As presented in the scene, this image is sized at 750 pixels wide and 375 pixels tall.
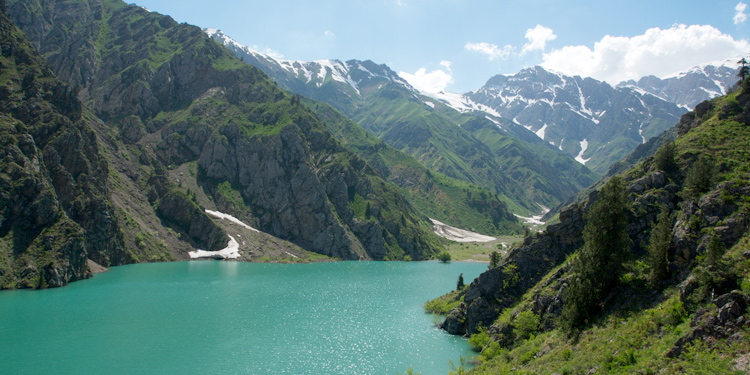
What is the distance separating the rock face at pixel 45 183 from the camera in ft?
303

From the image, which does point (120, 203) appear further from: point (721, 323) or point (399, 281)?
point (721, 323)

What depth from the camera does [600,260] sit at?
39.7 m

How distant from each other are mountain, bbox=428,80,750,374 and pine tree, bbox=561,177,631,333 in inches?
4.1

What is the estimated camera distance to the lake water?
49.1 metres

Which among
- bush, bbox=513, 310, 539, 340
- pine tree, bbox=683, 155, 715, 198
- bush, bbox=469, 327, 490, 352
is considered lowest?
bush, bbox=469, 327, 490, 352

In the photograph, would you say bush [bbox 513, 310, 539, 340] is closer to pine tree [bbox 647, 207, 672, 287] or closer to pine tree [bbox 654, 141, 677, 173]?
pine tree [bbox 647, 207, 672, 287]

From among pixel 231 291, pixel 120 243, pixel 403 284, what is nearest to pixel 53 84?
pixel 120 243

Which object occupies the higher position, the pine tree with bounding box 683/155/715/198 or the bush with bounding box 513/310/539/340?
the pine tree with bounding box 683/155/715/198

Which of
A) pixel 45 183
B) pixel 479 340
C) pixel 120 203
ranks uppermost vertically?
pixel 45 183

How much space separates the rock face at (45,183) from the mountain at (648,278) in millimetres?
91981

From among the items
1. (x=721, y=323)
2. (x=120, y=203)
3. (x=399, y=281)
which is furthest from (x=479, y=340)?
(x=120, y=203)

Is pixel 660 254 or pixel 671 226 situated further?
pixel 671 226

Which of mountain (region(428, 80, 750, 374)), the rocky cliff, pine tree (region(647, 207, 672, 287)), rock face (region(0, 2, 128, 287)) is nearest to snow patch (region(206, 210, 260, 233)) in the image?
rock face (region(0, 2, 128, 287))

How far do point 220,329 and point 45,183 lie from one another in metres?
70.8
